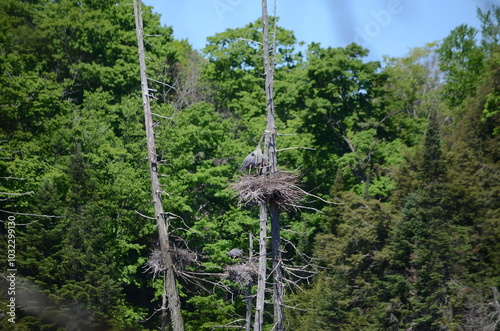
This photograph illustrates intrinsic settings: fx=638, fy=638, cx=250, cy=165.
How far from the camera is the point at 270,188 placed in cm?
1227

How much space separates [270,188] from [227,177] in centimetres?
2011

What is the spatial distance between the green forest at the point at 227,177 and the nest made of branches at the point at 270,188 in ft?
16.7

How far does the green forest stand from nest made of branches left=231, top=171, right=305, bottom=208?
5.09m

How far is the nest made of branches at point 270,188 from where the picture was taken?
12.2 m

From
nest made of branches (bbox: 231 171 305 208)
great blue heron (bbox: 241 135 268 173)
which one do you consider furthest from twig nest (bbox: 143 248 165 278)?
nest made of branches (bbox: 231 171 305 208)

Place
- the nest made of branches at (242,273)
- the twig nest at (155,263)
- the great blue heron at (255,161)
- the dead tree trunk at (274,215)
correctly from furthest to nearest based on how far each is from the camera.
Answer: the nest made of branches at (242,273), the twig nest at (155,263), the dead tree trunk at (274,215), the great blue heron at (255,161)

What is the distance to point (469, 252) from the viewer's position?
2242cm

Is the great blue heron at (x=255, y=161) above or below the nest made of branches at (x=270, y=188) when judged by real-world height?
above

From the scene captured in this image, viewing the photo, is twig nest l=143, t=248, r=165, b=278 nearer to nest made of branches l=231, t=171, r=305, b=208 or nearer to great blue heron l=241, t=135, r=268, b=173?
great blue heron l=241, t=135, r=268, b=173

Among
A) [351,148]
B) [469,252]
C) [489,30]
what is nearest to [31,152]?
[351,148]

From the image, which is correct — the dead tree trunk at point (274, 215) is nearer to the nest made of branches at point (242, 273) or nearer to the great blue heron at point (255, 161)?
the great blue heron at point (255, 161)

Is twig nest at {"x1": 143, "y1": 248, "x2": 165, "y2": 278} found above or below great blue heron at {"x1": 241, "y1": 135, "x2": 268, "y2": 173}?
below

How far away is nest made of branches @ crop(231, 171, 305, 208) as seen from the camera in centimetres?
1225

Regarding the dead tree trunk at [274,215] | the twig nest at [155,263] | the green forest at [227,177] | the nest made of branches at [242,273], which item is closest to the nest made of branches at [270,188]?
the dead tree trunk at [274,215]
